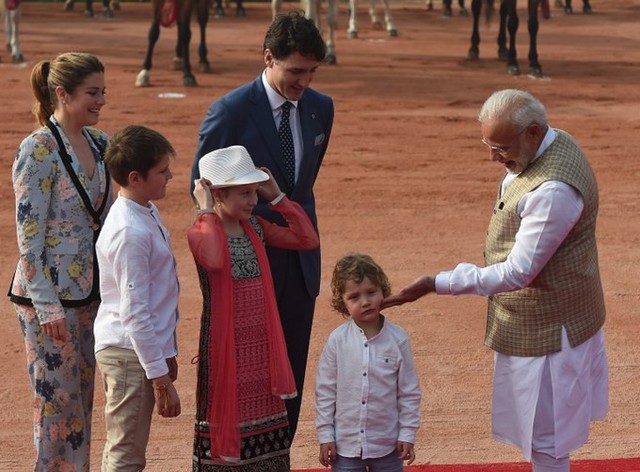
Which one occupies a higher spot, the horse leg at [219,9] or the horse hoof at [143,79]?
the horse hoof at [143,79]

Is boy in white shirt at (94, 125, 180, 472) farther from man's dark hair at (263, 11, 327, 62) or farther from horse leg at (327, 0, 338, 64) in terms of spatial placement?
horse leg at (327, 0, 338, 64)

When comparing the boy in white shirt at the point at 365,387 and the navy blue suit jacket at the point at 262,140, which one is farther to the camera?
the navy blue suit jacket at the point at 262,140

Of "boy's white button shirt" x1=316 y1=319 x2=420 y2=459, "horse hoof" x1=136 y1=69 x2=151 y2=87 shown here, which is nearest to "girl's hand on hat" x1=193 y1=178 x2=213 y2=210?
"boy's white button shirt" x1=316 y1=319 x2=420 y2=459

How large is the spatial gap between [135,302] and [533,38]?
13.7 m

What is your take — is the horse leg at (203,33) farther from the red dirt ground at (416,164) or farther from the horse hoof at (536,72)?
the horse hoof at (536,72)

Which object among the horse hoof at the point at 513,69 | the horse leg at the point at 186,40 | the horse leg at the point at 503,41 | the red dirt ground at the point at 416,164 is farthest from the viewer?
the horse leg at the point at 503,41

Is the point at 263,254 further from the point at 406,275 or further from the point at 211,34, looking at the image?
the point at 211,34

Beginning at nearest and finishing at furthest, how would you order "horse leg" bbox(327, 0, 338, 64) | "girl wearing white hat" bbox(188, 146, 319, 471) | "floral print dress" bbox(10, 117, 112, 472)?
"girl wearing white hat" bbox(188, 146, 319, 471), "floral print dress" bbox(10, 117, 112, 472), "horse leg" bbox(327, 0, 338, 64)

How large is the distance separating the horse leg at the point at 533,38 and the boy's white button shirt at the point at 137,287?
13.4 m

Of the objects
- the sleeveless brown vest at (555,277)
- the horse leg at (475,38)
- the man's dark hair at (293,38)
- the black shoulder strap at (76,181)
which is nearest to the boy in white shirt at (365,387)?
the sleeveless brown vest at (555,277)

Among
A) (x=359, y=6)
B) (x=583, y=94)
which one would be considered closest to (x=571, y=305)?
(x=583, y=94)

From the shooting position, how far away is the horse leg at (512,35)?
57.0 feet

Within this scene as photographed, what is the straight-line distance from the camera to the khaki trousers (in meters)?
4.43

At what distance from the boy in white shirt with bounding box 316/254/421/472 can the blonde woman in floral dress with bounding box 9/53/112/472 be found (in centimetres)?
95
